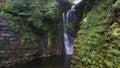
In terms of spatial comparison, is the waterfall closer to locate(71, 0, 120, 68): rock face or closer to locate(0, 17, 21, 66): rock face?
locate(0, 17, 21, 66): rock face

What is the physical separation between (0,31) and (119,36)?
27.1 feet

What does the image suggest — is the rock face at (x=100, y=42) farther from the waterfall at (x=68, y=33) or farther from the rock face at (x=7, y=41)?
the waterfall at (x=68, y=33)

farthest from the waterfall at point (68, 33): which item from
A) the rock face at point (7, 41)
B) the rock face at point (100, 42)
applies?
the rock face at point (100, 42)

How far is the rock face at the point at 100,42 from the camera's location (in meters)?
4.74

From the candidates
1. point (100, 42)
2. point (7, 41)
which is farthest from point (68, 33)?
point (100, 42)

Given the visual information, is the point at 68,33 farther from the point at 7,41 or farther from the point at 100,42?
the point at 100,42

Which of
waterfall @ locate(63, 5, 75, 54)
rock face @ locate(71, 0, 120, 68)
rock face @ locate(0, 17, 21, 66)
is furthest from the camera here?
waterfall @ locate(63, 5, 75, 54)

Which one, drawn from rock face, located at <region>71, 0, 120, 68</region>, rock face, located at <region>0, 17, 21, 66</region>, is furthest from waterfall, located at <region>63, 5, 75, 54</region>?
rock face, located at <region>71, 0, 120, 68</region>

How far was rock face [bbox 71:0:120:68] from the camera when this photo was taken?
15.6 feet

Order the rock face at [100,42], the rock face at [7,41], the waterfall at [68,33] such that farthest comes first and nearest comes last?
the waterfall at [68,33]
the rock face at [7,41]
the rock face at [100,42]

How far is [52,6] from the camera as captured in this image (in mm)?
13508

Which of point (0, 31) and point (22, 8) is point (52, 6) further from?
point (0, 31)

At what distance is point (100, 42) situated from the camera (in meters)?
5.52

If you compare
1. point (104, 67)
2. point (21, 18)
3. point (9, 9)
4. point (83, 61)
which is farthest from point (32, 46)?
point (104, 67)
